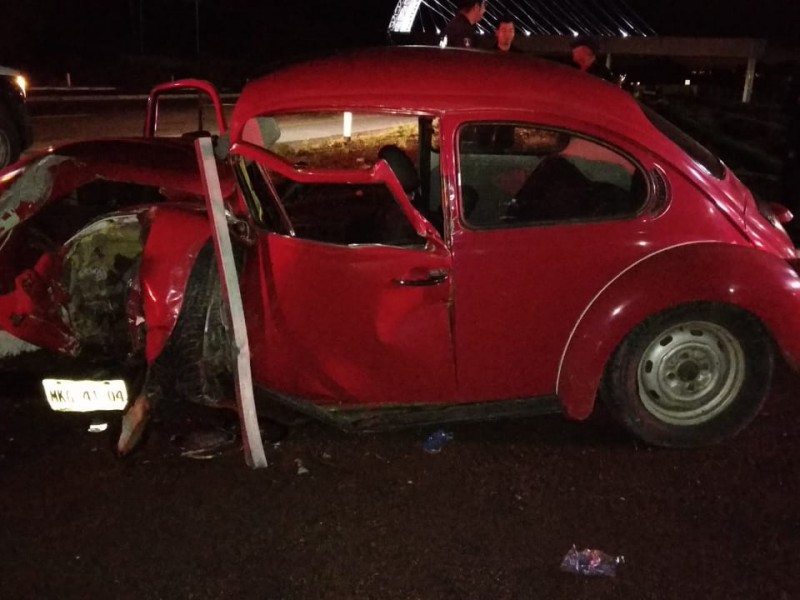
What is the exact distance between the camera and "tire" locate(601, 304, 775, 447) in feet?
12.2

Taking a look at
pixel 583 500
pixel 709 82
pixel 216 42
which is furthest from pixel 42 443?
pixel 216 42

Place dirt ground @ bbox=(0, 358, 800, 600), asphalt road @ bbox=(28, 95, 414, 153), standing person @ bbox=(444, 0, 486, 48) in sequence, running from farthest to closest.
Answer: asphalt road @ bbox=(28, 95, 414, 153)
standing person @ bbox=(444, 0, 486, 48)
dirt ground @ bbox=(0, 358, 800, 600)

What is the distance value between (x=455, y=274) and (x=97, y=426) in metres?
2.00

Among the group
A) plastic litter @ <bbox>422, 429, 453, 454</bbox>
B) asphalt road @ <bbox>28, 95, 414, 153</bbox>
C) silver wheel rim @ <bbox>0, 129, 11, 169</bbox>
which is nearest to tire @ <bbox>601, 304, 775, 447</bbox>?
plastic litter @ <bbox>422, 429, 453, 454</bbox>

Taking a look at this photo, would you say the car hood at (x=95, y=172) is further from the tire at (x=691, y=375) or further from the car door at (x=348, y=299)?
the tire at (x=691, y=375)

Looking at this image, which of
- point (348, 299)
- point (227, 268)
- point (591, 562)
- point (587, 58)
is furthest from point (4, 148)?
point (591, 562)

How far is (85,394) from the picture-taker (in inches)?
146

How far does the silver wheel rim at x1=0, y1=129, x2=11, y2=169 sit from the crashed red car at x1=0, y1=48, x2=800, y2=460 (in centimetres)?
647

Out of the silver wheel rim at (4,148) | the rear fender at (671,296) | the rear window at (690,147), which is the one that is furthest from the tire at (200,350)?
the silver wheel rim at (4,148)

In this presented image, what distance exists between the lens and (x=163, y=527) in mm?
3375

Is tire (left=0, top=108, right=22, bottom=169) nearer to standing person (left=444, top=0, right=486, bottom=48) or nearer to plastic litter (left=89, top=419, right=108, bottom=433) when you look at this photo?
standing person (left=444, top=0, right=486, bottom=48)

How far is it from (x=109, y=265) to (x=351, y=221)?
129 centimetres

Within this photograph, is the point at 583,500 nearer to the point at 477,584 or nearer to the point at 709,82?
the point at 477,584

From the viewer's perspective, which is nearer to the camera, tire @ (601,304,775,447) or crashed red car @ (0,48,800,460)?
crashed red car @ (0,48,800,460)
